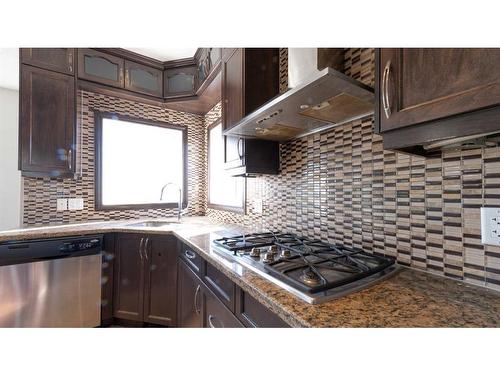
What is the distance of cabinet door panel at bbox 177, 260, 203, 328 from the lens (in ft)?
4.48

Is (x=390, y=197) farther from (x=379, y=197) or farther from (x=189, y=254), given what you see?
(x=189, y=254)

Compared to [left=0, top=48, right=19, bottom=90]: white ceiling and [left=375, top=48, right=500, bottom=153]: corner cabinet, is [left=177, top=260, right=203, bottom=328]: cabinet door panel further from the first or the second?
[left=0, top=48, right=19, bottom=90]: white ceiling

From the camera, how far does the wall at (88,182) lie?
2.07 metres

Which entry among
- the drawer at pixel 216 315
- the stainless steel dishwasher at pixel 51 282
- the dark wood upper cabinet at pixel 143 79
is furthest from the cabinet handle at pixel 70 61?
the drawer at pixel 216 315

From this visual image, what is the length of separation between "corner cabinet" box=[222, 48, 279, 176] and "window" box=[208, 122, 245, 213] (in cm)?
55

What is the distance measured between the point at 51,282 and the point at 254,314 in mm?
1740

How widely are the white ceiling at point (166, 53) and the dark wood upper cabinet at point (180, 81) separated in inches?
4.4

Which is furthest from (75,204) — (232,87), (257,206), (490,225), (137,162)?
(490,225)

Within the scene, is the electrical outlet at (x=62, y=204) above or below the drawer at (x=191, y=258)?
above

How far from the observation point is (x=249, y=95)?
155 centimetres

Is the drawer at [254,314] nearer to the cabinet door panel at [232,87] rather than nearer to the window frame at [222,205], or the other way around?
the cabinet door panel at [232,87]

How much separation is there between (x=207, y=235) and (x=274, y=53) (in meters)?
1.43

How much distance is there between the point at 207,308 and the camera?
4.05 feet
